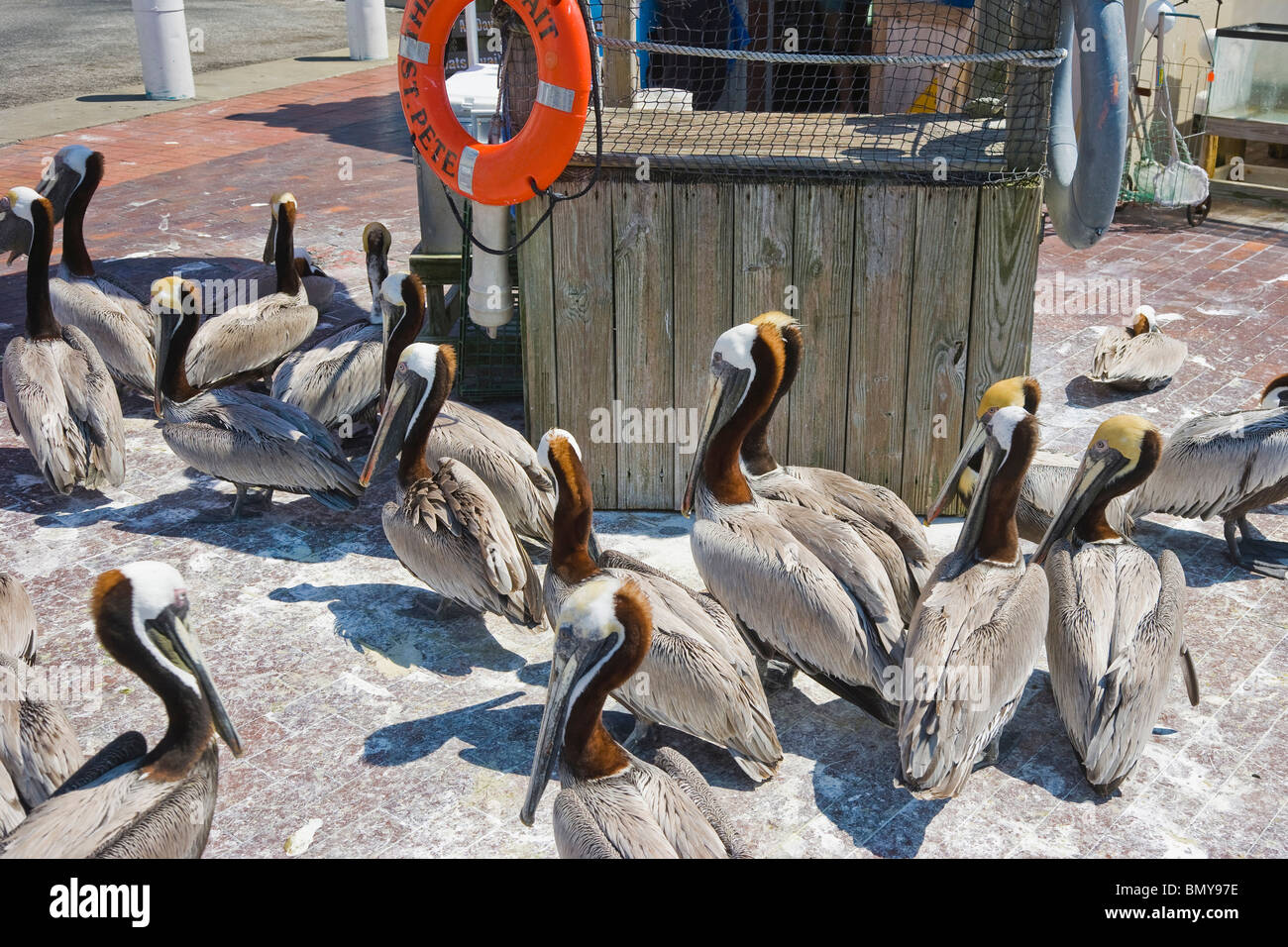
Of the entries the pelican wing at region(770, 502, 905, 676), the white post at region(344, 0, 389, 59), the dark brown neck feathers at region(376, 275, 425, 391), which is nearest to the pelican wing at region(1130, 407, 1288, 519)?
the pelican wing at region(770, 502, 905, 676)

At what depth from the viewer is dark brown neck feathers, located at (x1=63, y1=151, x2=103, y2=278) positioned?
26.8ft

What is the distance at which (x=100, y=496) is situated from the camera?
675cm

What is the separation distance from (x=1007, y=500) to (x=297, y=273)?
5161 mm

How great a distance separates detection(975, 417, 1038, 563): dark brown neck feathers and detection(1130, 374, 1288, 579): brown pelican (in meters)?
1.12

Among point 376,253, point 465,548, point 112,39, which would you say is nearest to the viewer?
point 465,548

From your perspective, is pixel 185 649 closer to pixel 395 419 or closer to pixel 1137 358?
pixel 395 419

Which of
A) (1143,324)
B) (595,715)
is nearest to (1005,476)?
(595,715)

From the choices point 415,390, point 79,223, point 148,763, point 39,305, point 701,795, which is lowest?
point 701,795

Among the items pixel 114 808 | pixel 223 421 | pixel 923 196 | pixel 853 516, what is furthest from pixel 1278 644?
pixel 223 421

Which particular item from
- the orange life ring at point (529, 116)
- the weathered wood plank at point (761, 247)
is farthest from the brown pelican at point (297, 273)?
the weathered wood plank at point (761, 247)

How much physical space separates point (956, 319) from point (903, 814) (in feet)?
8.45

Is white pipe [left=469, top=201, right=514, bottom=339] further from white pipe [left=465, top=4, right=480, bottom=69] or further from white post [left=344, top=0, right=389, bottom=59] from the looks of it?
white post [left=344, top=0, right=389, bottom=59]

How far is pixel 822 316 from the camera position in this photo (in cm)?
614
